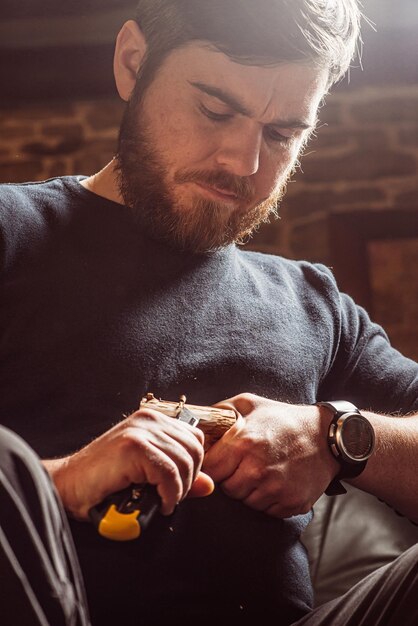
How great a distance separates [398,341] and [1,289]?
9.26 ft

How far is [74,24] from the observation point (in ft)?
12.7

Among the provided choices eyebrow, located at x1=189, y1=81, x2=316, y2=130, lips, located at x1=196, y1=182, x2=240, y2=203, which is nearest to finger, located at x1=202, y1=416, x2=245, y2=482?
lips, located at x1=196, y1=182, x2=240, y2=203

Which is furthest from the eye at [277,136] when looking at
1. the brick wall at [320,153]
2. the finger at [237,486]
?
the brick wall at [320,153]

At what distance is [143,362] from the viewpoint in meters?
1.21

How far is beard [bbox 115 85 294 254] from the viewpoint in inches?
51.9

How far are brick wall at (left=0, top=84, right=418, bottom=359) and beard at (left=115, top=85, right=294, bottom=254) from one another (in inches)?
101

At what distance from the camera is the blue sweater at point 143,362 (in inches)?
44.1

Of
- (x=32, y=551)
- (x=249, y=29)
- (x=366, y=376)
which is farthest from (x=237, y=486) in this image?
(x=249, y=29)

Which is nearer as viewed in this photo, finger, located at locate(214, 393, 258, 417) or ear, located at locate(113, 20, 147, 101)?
finger, located at locate(214, 393, 258, 417)

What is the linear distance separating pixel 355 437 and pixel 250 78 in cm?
57

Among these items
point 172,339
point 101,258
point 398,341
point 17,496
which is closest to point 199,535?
point 172,339

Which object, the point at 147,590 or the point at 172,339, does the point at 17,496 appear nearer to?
the point at 147,590

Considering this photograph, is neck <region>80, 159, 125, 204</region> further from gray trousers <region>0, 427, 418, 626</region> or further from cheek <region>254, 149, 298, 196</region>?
gray trousers <region>0, 427, 418, 626</region>

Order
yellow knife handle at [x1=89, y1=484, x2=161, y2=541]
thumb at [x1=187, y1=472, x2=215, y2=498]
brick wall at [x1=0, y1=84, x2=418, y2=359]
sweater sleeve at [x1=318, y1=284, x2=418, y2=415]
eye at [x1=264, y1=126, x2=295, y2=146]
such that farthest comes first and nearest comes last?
brick wall at [x1=0, y1=84, x2=418, y2=359]
sweater sleeve at [x1=318, y1=284, x2=418, y2=415]
eye at [x1=264, y1=126, x2=295, y2=146]
thumb at [x1=187, y1=472, x2=215, y2=498]
yellow knife handle at [x1=89, y1=484, x2=161, y2=541]
